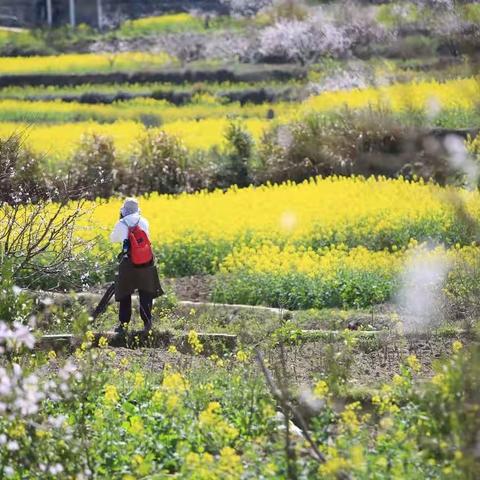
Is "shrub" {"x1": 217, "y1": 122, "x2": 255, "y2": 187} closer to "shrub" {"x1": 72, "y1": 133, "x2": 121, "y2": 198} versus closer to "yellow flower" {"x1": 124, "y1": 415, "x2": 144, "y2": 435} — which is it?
"shrub" {"x1": 72, "y1": 133, "x2": 121, "y2": 198}

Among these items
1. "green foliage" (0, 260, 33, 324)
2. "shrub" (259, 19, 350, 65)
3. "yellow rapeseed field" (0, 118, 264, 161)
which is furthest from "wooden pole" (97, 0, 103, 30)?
"green foliage" (0, 260, 33, 324)

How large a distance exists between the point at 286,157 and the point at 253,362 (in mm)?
11158

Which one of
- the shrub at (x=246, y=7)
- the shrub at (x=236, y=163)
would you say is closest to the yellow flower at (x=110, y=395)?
the shrub at (x=236, y=163)

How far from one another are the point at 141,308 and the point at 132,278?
0.32 metres

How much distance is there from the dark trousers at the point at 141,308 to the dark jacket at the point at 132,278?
90 millimetres

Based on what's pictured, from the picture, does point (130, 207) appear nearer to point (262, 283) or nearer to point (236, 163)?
point (262, 283)

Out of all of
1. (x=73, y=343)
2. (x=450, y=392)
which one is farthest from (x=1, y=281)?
(x=450, y=392)

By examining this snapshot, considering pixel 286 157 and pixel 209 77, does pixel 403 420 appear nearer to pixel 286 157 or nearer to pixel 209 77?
pixel 286 157

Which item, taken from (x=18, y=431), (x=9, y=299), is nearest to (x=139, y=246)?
(x=9, y=299)

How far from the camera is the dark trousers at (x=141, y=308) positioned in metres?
10.8

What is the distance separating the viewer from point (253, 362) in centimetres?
876

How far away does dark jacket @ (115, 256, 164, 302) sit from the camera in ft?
34.9

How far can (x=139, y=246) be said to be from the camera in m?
10.6

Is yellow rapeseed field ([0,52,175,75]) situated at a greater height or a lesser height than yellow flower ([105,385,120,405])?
lesser
